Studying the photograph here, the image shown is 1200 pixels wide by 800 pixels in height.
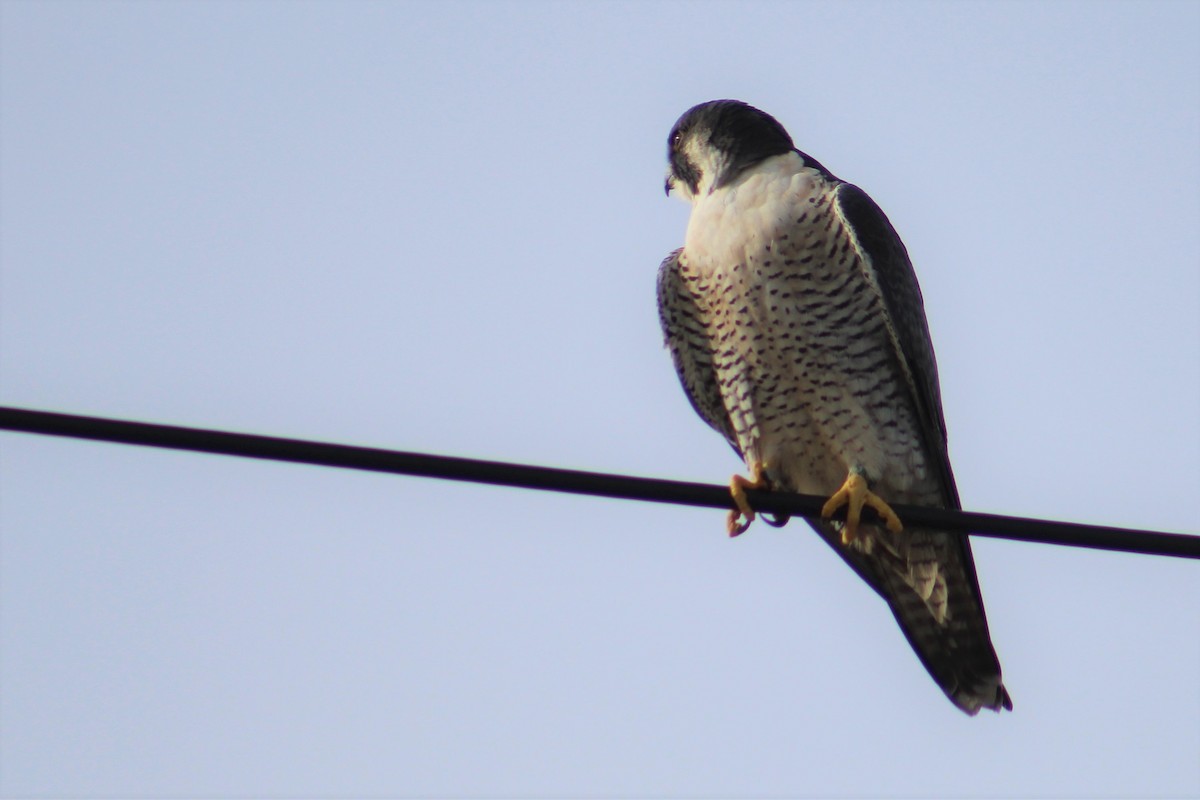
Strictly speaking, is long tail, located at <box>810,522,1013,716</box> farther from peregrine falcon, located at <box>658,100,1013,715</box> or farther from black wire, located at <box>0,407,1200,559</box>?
black wire, located at <box>0,407,1200,559</box>

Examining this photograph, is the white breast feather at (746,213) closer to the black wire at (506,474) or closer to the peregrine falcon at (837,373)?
the peregrine falcon at (837,373)

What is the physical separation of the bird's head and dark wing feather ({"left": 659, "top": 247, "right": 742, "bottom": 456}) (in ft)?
1.94

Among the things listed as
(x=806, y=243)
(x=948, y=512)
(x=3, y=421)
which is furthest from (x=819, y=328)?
(x=3, y=421)

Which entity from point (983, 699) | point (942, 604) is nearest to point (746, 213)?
point (942, 604)

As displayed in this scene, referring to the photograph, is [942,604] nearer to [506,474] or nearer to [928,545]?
[928,545]

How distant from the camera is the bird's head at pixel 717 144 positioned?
287 inches

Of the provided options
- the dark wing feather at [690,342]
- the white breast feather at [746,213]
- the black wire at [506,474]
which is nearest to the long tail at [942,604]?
the dark wing feather at [690,342]

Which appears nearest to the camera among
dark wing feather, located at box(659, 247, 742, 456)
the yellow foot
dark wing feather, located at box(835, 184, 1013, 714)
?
the yellow foot

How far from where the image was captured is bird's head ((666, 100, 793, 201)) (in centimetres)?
729

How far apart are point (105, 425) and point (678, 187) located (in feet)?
15.4

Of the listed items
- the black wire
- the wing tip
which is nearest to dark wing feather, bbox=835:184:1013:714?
the wing tip

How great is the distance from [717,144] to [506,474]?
Result: 405 cm

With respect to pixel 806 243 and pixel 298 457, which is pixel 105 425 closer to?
pixel 298 457

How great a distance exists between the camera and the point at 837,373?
6434mm
